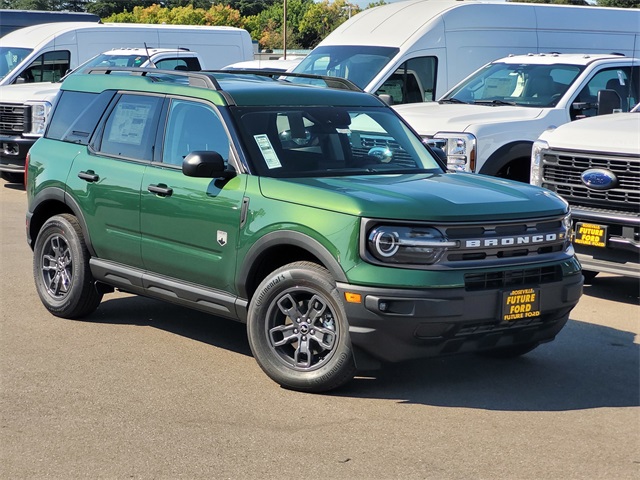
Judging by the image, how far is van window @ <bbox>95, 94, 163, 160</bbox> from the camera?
724cm

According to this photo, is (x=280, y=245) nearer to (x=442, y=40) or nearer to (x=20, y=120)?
(x=442, y=40)

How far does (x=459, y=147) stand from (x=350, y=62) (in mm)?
3988

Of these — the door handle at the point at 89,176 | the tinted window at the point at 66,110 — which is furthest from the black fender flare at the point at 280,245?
the tinted window at the point at 66,110

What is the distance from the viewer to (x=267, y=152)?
21.9 feet

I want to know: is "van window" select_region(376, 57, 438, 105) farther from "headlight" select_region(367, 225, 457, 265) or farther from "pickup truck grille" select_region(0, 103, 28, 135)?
"headlight" select_region(367, 225, 457, 265)

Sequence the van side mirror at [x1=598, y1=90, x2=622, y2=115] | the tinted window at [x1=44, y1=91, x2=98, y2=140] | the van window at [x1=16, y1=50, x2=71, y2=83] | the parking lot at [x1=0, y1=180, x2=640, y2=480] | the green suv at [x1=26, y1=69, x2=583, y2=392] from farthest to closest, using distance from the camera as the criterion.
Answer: the van window at [x1=16, y1=50, x2=71, y2=83] < the van side mirror at [x1=598, y1=90, x2=622, y2=115] < the tinted window at [x1=44, y1=91, x2=98, y2=140] < the green suv at [x1=26, y1=69, x2=583, y2=392] < the parking lot at [x1=0, y1=180, x2=640, y2=480]

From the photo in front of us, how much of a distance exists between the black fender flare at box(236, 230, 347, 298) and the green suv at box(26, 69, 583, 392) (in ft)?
0.04

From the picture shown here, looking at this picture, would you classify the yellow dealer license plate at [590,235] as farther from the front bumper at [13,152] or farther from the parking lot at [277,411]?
the front bumper at [13,152]

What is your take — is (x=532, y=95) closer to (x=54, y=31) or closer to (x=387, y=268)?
(x=387, y=268)

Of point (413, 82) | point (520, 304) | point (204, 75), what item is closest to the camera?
point (520, 304)

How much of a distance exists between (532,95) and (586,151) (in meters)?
3.17

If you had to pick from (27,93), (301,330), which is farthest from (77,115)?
(27,93)

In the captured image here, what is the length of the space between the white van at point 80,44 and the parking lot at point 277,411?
11.7 meters

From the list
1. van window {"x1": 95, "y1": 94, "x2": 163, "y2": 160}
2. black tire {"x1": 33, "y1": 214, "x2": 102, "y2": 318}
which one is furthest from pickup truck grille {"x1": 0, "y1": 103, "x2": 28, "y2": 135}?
van window {"x1": 95, "y1": 94, "x2": 163, "y2": 160}
